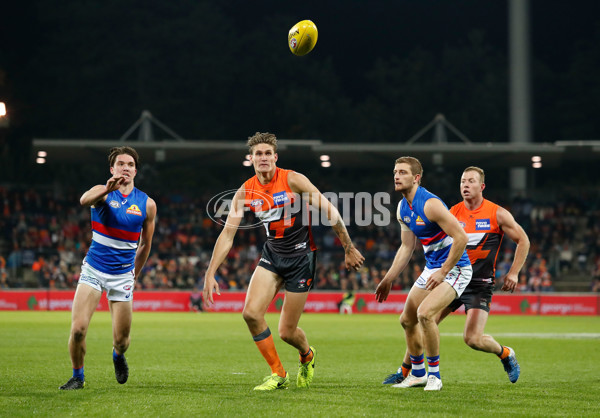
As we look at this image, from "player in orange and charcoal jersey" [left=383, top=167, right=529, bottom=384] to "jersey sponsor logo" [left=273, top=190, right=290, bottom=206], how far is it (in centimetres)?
244

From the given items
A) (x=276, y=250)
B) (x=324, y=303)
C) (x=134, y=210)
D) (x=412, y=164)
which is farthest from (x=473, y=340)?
(x=324, y=303)

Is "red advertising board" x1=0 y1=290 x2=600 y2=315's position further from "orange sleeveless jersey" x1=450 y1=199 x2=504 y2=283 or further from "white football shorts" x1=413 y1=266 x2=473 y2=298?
"white football shorts" x1=413 y1=266 x2=473 y2=298

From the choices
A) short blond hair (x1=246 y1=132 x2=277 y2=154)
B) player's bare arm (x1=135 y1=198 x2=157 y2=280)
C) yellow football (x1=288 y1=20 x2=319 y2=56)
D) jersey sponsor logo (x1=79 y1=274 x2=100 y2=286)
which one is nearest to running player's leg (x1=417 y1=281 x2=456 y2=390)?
short blond hair (x1=246 y1=132 x2=277 y2=154)

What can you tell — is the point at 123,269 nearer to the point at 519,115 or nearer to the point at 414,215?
the point at 414,215

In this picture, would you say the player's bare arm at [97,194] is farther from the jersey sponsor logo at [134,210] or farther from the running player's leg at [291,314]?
the running player's leg at [291,314]

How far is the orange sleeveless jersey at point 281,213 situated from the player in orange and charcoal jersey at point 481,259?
6.89ft

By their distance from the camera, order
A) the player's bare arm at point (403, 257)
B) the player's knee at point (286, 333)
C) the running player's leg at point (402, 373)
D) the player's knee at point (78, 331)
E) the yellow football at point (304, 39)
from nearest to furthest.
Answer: the player's knee at point (78, 331)
the player's knee at point (286, 333)
the player's bare arm at point (403, 257)
the running player's leg at point (402, 373)
the yellow football at point (304, 39)

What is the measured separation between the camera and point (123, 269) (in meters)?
9.78

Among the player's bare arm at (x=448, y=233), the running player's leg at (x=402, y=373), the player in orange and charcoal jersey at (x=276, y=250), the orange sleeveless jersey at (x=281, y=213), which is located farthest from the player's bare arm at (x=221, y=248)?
the running player's leg at (x=402, y=373)

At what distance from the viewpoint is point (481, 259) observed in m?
11.1

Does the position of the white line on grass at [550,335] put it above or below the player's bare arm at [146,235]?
below

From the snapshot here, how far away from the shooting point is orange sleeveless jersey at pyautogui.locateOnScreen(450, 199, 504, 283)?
11.1 m

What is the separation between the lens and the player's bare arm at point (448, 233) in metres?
9.63

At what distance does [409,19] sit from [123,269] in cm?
7359
